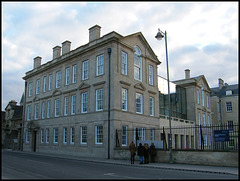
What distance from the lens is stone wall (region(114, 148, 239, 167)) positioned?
16.2m

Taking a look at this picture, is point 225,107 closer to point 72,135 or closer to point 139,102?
point 139,102

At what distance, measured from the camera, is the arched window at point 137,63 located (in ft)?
94.1

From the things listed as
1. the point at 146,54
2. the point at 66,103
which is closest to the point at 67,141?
the point at 66,103

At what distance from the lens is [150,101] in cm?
3042

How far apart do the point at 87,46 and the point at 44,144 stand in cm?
1437

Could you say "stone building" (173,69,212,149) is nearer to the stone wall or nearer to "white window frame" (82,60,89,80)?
"white window frame" (82,60,89,80)

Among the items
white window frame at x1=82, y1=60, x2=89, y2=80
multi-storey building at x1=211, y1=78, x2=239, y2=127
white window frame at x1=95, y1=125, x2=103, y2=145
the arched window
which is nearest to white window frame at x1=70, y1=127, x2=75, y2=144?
white window frame at x1=95, y1=125, x2=103, y2=145

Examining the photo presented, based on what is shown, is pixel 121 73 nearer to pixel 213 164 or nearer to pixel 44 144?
pixel 213 164

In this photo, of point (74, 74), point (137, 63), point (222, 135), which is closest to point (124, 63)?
point (137, 63)

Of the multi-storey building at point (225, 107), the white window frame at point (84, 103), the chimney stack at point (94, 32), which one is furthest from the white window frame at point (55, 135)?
the multi-storey building at point (225, 107)

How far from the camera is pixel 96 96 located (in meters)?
26.2

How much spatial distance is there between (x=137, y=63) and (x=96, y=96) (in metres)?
6.65

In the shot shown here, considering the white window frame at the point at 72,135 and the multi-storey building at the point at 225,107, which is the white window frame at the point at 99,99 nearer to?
the white window frame at the point at 72,135

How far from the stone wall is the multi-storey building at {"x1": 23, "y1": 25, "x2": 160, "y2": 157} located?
5688 mm
